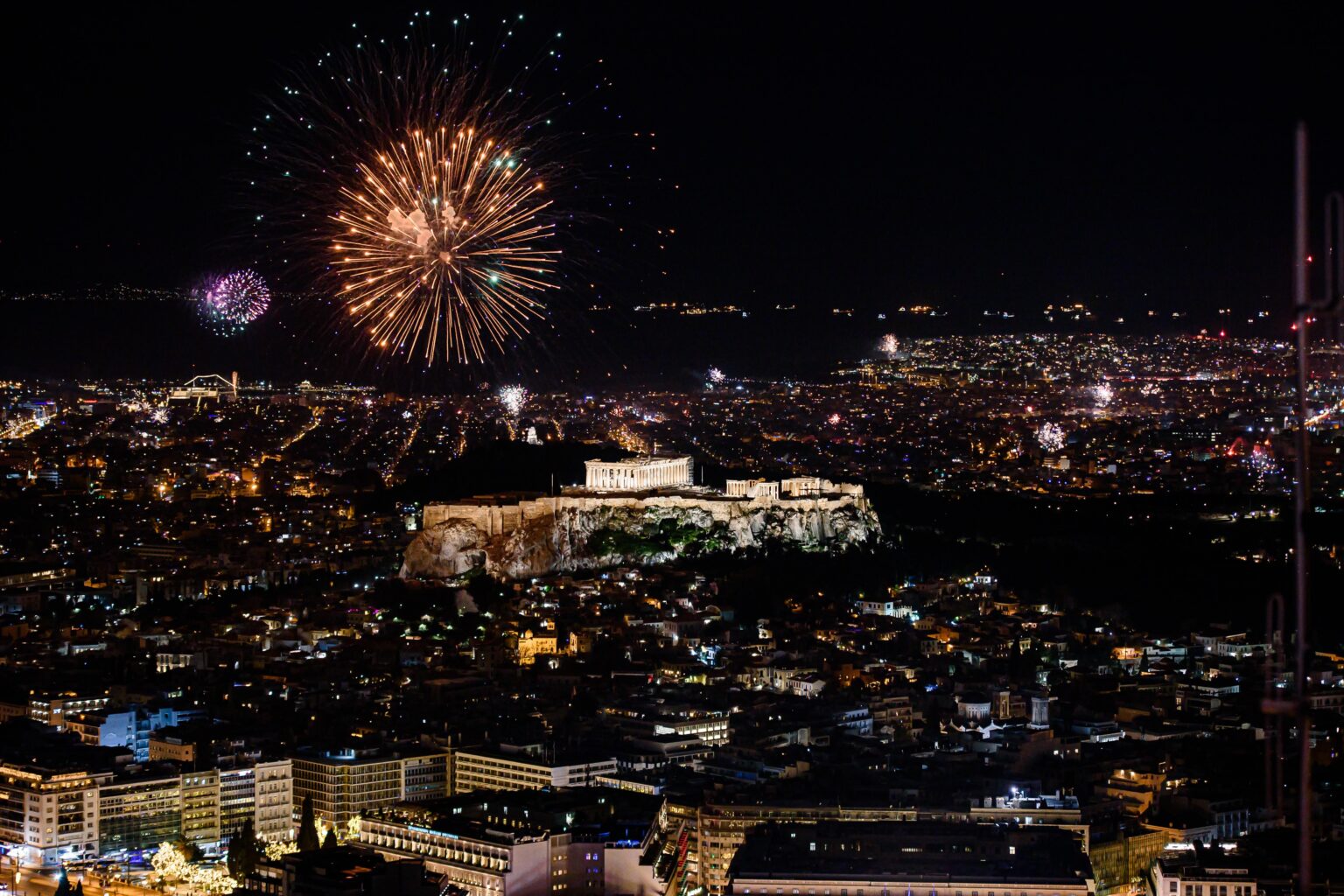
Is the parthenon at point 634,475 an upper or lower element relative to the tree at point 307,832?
upper

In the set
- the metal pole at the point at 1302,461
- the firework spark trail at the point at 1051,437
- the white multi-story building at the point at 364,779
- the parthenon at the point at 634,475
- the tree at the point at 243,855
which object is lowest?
the tree at the point at 243,855

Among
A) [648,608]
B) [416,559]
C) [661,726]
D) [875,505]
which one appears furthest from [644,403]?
[661,726]

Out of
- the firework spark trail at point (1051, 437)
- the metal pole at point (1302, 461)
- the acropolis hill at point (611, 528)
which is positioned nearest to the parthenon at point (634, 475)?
the acropolis hill at point (611, 528)

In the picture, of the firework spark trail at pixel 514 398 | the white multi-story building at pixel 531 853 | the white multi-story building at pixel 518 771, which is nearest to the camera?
the white multi-story building at pixel 531 853

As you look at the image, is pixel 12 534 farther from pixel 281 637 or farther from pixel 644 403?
pixel 644 403

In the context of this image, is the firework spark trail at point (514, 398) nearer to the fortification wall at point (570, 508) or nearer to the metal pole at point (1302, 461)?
the fortification wall at point (570, 508)

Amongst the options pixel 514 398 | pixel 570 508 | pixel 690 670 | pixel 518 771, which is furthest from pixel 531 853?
pixel 514 398

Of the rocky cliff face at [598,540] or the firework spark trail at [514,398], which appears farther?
the firework spark trail at [514,398]

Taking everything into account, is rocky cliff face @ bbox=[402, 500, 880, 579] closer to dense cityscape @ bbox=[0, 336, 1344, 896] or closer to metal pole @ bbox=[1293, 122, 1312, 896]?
dense cityscape @ bbox=[0, 336, 1344, 896]
